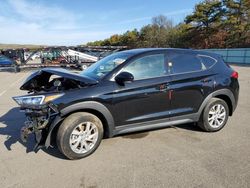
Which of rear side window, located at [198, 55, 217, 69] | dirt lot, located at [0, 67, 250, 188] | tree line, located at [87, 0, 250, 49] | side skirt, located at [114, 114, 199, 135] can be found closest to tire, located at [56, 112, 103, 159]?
dirt lot, located at [0, 67, 250, 188]

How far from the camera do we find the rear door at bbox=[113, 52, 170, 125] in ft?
14.1

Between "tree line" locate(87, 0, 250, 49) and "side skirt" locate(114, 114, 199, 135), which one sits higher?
"tree line" locate(87, 0, 250, 49)

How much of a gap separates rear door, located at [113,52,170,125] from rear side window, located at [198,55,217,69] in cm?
91

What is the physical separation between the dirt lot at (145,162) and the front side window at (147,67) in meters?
1.18

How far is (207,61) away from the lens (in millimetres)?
5211

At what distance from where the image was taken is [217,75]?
5.18 metres

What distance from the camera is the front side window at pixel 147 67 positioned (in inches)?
175

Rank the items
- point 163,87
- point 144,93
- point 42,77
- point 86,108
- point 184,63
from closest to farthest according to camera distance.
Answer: point 86,108 < point 144,93 < point 163,87 < point 42,77 < point 184,63

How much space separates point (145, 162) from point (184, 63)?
2.02 m

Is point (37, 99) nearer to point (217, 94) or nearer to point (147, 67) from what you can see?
point (147, 67)

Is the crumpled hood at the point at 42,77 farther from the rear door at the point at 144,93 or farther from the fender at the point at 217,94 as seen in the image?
the fender at the point at 217,94

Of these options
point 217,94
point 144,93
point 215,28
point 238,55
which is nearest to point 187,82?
point 217,94

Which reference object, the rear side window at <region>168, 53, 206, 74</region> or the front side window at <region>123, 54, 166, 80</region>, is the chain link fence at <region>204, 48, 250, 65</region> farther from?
the front side window at <region>123, 54, 166, 80</region>

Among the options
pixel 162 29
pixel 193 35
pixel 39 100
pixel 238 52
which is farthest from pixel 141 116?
pixel 162 29
